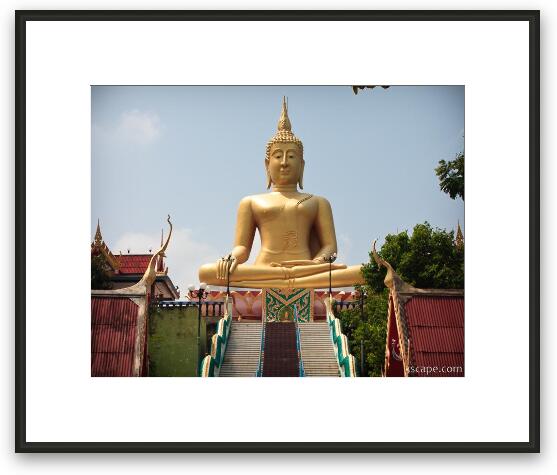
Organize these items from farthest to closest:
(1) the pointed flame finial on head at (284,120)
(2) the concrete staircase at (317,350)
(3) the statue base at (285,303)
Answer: (3) the statue base at (285,303) → (2) the concrete staircase at (317,350) → (1) the pointed flame finial on head at (284,120)

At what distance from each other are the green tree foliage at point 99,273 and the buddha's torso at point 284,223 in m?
5.57

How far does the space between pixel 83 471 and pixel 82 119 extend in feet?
9.47

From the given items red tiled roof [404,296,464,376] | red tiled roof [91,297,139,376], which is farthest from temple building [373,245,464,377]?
red tiled roof [91,297,139,376]

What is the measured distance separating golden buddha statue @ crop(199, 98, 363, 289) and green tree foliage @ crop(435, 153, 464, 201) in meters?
4.33

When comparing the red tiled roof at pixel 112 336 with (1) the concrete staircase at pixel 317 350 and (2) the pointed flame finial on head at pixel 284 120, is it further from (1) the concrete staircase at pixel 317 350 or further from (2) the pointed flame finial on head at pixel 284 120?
(2) the pointed flame finial on head at pixel 284 120

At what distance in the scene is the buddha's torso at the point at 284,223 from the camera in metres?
17.0

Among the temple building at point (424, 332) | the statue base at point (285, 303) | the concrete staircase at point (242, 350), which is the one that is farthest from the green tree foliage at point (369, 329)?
the concrete staircase at point (242, 350)

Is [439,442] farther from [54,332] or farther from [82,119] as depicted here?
[82,119]

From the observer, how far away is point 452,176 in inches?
457

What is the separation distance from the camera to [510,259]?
9.93 metres

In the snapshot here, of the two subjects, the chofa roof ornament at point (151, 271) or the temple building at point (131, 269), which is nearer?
the temple building at point (131, 269)

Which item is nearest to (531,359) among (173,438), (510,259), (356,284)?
(510,259)

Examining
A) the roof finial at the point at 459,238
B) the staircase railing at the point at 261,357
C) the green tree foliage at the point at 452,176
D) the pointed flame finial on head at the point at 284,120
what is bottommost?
the staircase railing at the point at 261,357

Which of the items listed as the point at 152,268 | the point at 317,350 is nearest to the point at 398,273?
the point at 317,350
